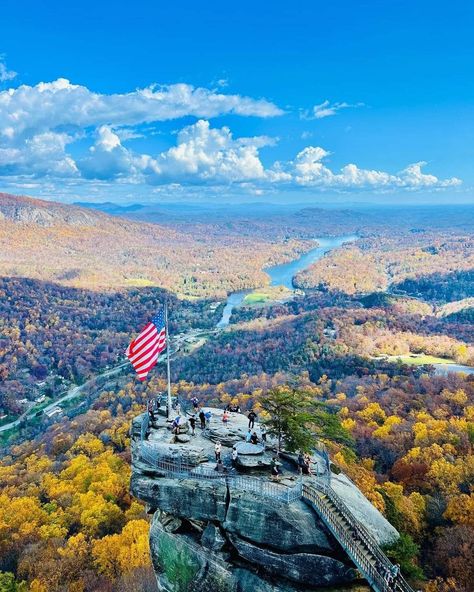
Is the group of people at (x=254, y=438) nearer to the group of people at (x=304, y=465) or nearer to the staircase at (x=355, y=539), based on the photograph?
the group of people at (x=304, y=465)

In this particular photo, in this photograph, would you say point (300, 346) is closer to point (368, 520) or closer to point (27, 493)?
point (27, 493)

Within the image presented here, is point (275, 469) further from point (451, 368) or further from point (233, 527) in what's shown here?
point (451, 368)

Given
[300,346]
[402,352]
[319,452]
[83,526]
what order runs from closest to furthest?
[319,452] < [83,526] < [402,352] < [300,346]

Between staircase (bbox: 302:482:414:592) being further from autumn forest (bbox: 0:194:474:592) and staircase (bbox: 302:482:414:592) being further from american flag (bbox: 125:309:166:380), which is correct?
american flag (bbox: 125:309:166:380)

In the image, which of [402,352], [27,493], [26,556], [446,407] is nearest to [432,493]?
[446,407]

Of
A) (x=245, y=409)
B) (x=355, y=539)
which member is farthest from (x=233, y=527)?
(x=245, y=409)

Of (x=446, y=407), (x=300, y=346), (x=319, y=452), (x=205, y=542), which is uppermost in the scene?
(x=319, y=452)
